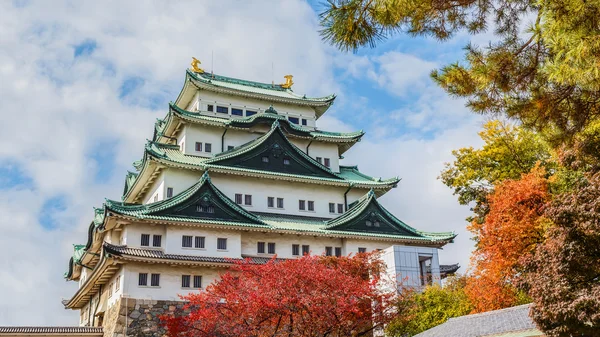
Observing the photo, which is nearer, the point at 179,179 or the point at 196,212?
the point at 196,212

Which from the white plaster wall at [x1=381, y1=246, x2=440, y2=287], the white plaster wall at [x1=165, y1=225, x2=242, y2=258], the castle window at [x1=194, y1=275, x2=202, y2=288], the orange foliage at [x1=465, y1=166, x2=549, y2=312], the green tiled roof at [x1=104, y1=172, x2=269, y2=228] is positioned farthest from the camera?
the white plaster wall at [x1=165, y1=225, x2=242, y2=258]

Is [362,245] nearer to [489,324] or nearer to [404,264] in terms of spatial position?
[404,264]

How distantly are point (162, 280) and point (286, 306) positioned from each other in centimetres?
1213

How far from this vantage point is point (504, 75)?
11.0 metres

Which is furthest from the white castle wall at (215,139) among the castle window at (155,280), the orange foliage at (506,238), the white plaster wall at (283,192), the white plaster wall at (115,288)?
the orange foliage at (506,238)

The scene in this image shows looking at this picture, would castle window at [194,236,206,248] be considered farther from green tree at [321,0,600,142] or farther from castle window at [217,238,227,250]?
green tree at [321,0,600,142]

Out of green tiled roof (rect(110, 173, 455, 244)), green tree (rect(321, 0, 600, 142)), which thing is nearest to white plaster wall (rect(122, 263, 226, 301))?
green tiled roof (rect(110, 173, 455, 244))

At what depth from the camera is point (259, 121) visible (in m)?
42.6

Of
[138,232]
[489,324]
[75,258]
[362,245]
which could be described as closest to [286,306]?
[489,324]

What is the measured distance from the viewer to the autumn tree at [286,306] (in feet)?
72.3

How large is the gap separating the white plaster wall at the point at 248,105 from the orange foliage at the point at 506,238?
21915 millimetres

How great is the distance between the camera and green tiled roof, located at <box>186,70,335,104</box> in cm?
4600

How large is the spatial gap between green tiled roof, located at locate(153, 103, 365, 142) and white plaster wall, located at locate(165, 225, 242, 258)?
→ 955cm

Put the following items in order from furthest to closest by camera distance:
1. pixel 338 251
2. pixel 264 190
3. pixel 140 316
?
pixel 264 190
pixel 338 251
pixel 140 316
